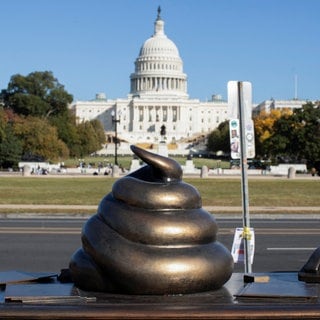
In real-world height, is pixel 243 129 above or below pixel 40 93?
below

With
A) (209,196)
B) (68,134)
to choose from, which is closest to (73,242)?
(209,196)

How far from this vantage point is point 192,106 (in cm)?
18338

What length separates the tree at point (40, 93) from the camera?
9606 cm

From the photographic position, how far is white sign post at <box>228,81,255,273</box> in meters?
8.11

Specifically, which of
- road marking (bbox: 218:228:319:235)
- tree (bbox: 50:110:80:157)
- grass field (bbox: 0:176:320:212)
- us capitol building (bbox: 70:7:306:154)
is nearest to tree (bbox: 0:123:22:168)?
tree (bbox: 50:110:80:157)

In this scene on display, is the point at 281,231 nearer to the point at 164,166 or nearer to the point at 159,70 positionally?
the point at 164,166

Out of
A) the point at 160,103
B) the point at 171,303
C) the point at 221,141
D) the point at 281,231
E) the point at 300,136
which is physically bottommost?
the point at 281,231

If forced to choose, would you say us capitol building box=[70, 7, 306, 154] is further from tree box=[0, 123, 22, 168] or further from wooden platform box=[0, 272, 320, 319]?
wooden platform box=[0, 272, 320, 319]

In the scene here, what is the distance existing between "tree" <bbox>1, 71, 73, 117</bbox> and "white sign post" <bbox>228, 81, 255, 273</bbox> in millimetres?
88355

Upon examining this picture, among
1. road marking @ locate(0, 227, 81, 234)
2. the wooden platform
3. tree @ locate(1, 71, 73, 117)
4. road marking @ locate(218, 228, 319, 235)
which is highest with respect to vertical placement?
tree @ locate(1, 71, 73, 117)

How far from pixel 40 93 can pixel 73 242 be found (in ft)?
279

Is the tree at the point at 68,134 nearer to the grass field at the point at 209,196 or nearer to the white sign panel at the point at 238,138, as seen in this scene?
the grass field at the point at 209,196

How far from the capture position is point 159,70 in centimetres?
17375

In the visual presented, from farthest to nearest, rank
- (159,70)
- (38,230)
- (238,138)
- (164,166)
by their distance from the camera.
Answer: (159,70), (38,230), (238,138), (164,166)
